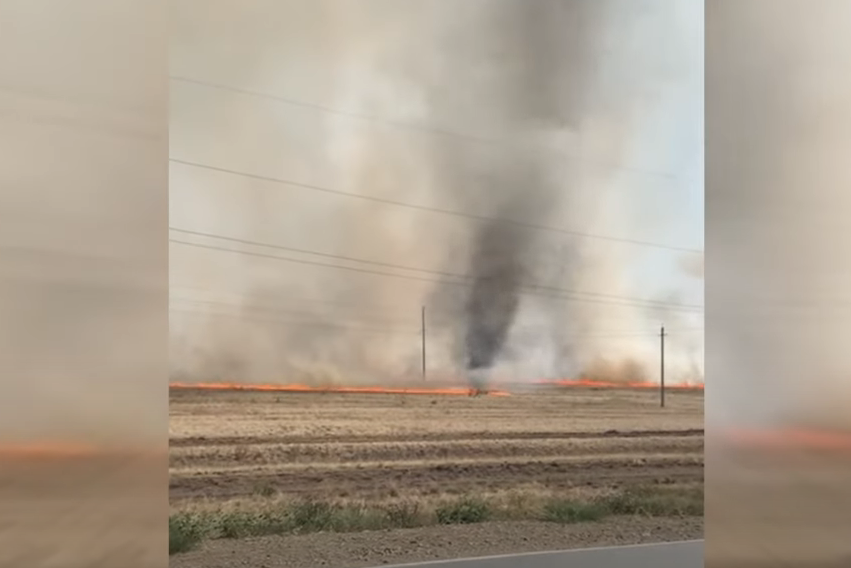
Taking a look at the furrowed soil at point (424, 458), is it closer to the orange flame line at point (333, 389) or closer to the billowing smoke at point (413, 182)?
the orange flame line at point (333, 389)

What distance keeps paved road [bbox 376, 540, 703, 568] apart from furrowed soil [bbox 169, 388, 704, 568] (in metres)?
0.05

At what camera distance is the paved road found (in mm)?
2803

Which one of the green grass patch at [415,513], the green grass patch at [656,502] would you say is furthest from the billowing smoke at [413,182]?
the green grass patch at [656,502]

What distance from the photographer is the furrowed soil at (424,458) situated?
2.64 metres

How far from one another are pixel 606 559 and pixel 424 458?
892 mm

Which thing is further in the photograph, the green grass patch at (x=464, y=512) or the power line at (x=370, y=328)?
Result: the green grass patch at (x=464, y=512)

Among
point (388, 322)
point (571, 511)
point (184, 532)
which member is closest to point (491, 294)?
point (388, 322)

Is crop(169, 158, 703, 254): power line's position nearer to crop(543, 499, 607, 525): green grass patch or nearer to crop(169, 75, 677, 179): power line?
crop(169, 75, 677, 179): power line

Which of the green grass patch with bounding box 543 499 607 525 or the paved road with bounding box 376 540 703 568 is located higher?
the green grass patch with bounding box 543 499 607 525

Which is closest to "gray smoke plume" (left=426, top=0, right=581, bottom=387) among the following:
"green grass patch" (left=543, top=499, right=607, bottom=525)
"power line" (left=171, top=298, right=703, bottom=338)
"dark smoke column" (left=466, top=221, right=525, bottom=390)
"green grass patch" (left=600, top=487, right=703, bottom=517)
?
"dark smoke column" (left=466, top=221, right=525, bottom=390)

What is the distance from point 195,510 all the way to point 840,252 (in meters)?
2.52

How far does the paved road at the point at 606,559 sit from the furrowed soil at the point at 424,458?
5cm

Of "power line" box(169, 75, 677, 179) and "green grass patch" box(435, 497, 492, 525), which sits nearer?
"power line" box(169, 75, 677, 179)

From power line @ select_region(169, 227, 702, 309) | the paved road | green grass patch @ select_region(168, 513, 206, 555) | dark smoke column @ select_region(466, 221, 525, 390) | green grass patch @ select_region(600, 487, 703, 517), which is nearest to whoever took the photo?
green grass patch @ select_region(168, 513, 206, 555)
